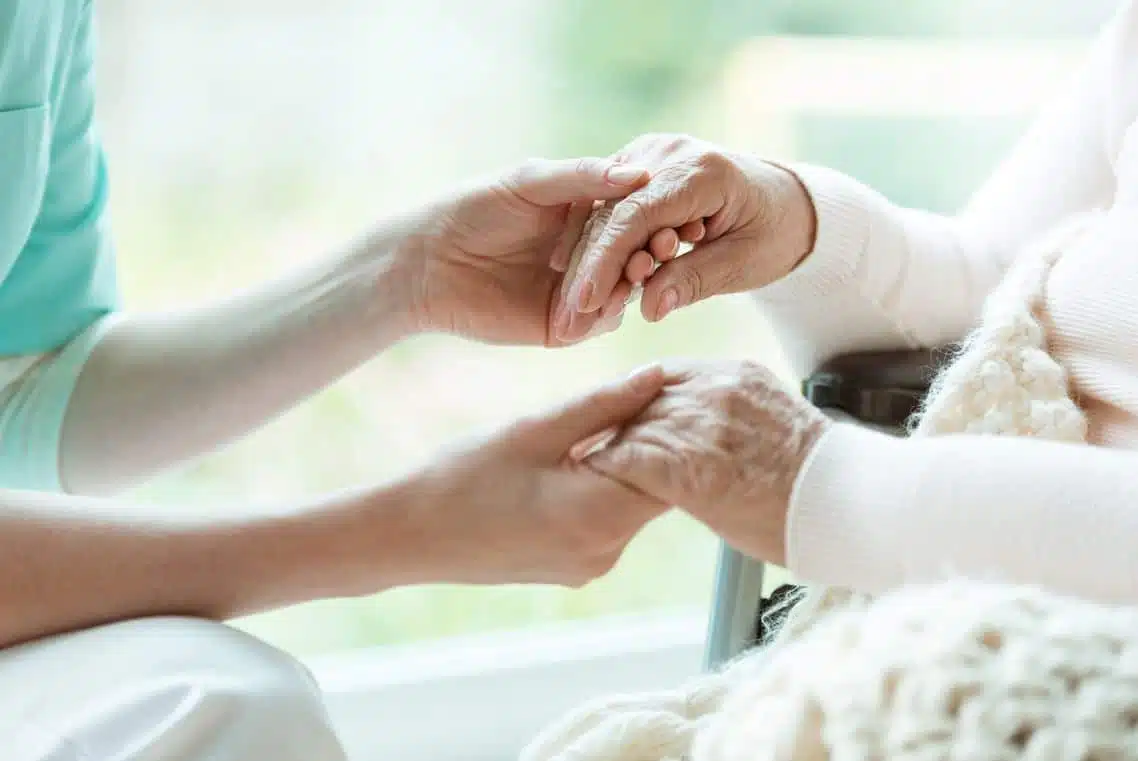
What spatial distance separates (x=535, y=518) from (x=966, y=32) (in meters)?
1.37

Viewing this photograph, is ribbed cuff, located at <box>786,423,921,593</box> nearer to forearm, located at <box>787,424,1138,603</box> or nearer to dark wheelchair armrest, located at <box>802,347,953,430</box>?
forearm, located at <box>787,424,1138,603</box>

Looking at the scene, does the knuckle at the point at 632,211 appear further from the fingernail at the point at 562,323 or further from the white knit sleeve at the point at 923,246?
the white knit sleeve at the point at 923,246

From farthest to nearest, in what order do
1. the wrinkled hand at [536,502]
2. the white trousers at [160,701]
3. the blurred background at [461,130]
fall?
the blurred background at [461,130] < the wrinkled hand at [536,502] < the white trousers at [160,701]

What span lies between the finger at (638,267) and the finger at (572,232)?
9 centimetres

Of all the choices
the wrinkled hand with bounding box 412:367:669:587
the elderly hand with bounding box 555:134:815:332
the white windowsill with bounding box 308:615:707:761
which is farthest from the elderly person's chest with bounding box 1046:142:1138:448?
the white windowsill with bounding box 308:615:707:761

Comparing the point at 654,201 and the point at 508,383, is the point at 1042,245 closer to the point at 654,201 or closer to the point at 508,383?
the point at 654,201

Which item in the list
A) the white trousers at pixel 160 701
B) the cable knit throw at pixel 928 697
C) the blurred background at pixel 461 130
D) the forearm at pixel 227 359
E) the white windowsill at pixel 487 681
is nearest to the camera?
the cable knit throw at pixel 928 697

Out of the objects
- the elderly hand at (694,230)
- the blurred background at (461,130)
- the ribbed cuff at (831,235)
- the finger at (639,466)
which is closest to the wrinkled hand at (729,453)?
the finger at (639,466)

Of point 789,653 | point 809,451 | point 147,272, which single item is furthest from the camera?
point 147,272

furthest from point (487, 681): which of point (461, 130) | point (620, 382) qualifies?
point (620, 382)

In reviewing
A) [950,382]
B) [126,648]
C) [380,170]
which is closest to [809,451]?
[950,382]

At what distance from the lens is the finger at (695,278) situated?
1054mm

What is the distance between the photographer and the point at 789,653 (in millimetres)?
792

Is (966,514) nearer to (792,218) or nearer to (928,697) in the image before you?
(928,697)
